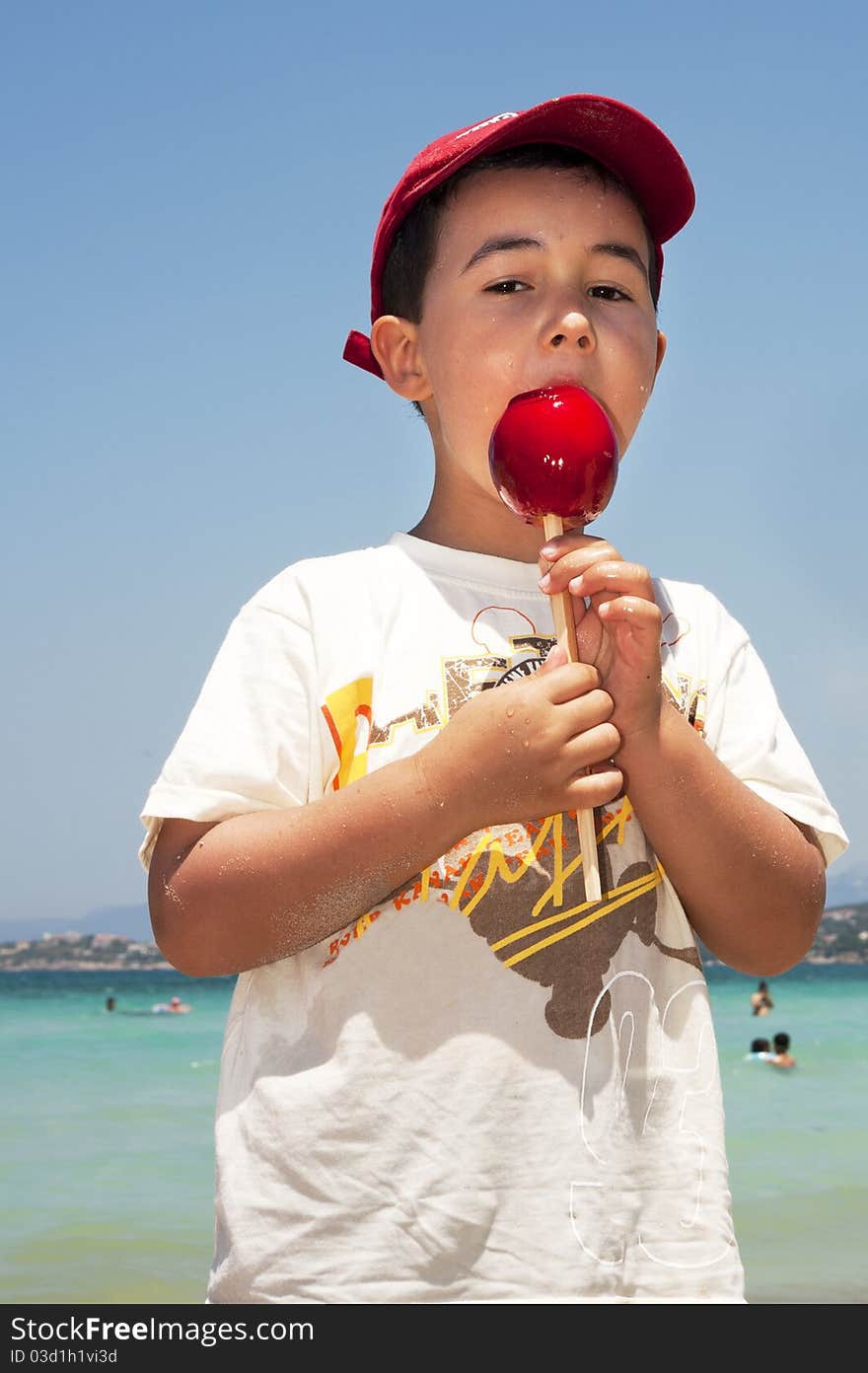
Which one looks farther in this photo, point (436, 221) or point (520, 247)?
point (436, 221)

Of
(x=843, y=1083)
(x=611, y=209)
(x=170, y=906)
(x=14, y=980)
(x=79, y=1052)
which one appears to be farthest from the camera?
(x=14, y=980)

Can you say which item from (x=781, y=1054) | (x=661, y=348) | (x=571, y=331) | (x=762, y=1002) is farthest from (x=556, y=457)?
(x=762, y=1002)

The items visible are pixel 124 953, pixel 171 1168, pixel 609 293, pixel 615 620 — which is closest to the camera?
pixel 615 620

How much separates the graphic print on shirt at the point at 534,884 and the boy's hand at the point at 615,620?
19 centimetres

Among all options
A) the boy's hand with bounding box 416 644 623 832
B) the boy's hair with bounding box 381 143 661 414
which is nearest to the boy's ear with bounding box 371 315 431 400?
the boy's hair with bounding box 381 143 661 414

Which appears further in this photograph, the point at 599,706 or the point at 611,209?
the point at 611,209

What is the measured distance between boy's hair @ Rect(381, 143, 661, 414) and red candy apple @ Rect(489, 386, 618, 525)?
0.37 metres

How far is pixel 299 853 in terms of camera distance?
1.63 meters

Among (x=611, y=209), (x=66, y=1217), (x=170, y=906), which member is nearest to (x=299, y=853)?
(x=170, y=906)

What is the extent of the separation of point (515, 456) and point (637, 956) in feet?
1.97

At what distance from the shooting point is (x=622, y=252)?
191 cm

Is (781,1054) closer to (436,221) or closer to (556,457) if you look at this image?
(436,221)

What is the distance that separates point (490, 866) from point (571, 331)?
649mm
